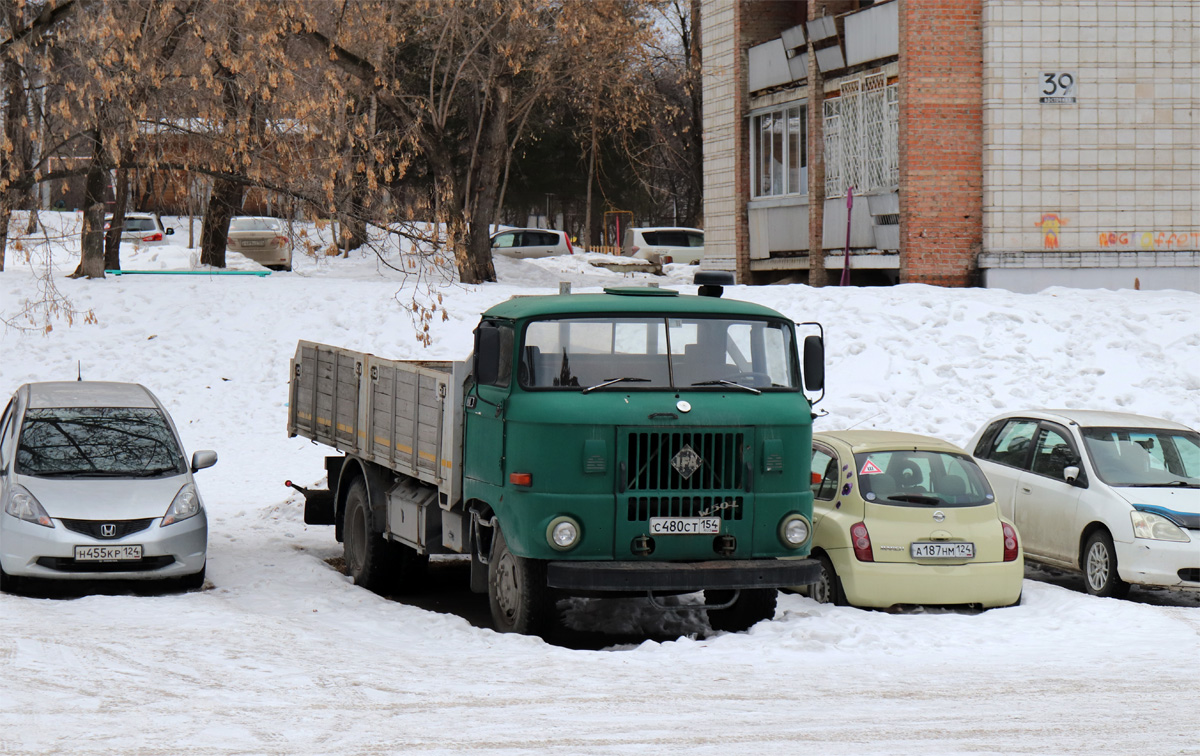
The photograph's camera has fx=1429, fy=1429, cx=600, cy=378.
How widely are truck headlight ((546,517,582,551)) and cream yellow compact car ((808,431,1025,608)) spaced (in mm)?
2139

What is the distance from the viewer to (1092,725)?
7.29 metres

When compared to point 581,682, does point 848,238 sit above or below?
above

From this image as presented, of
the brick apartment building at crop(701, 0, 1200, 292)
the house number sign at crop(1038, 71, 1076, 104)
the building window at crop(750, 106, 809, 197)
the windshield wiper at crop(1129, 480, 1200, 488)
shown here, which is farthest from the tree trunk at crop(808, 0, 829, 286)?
the windshield wiper at crop(1129, 480, 1200, 488)

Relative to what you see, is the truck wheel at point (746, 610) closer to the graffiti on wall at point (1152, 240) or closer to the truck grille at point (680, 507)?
the truck grille at point (680, 507)

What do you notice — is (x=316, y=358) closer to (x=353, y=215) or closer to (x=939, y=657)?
(x=353, y=215)

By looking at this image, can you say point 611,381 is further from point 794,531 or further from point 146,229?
point 146,229

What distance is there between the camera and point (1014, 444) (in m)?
13.4

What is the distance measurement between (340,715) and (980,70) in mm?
19966

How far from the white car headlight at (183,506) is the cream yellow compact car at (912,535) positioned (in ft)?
16.5

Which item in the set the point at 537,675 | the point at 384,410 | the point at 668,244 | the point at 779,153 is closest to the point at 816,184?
the point at 779,153

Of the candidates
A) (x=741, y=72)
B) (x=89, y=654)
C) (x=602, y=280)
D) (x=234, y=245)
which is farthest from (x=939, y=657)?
(x=234, y=245)

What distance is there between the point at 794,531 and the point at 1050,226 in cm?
1647

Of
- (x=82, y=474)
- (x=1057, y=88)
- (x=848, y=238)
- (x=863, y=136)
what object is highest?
(x=1057, y=88)

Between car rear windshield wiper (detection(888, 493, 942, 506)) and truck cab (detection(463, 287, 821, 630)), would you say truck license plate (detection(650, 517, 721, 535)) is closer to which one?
truck cab (detection(463, 287, 821, 630))
